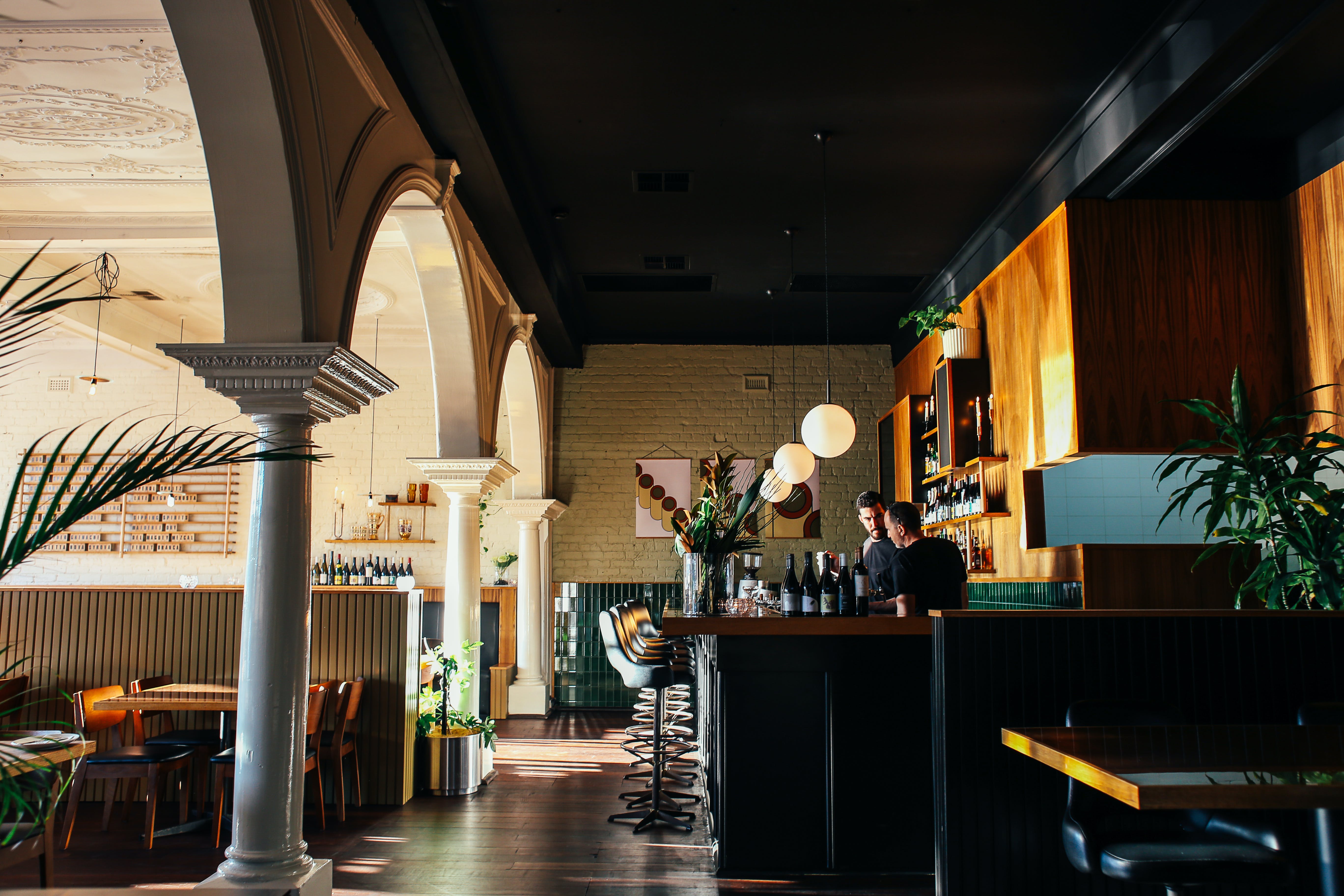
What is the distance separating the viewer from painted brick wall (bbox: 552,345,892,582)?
31.9 ft

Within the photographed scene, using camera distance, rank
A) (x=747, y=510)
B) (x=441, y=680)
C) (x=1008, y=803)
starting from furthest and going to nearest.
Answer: (x=441, y=680) < (x=747, y=510) < (x=1008, y=803)

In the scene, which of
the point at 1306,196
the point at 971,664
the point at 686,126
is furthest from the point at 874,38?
the point at 971,664

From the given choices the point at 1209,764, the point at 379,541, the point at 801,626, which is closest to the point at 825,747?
the point at 801,626

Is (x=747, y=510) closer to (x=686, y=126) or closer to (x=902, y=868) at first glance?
(x=902, y=868)

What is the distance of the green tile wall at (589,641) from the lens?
955cm

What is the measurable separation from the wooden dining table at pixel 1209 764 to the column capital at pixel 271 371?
8.56ft

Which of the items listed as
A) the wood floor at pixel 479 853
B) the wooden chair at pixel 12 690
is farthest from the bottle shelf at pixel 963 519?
the wooden chair at pixel 12 690

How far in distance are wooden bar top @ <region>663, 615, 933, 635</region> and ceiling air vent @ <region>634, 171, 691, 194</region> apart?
3.21 meters

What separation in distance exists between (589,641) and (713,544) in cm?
559

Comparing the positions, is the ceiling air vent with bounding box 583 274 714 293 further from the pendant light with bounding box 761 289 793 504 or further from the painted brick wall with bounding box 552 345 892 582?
the painted brick wall with bounding box 552 345 892 582

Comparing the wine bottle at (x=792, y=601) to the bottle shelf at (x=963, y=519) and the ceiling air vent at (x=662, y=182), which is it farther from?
the ceiling air vent at (x=662, y=182)

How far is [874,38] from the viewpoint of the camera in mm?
4363

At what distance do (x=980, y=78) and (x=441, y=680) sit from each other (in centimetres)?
472

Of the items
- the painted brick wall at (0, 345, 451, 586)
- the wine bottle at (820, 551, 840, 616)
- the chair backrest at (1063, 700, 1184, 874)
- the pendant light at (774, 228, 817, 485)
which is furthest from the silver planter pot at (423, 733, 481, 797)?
the painted brick wall at (0, 345, 451, 586)
